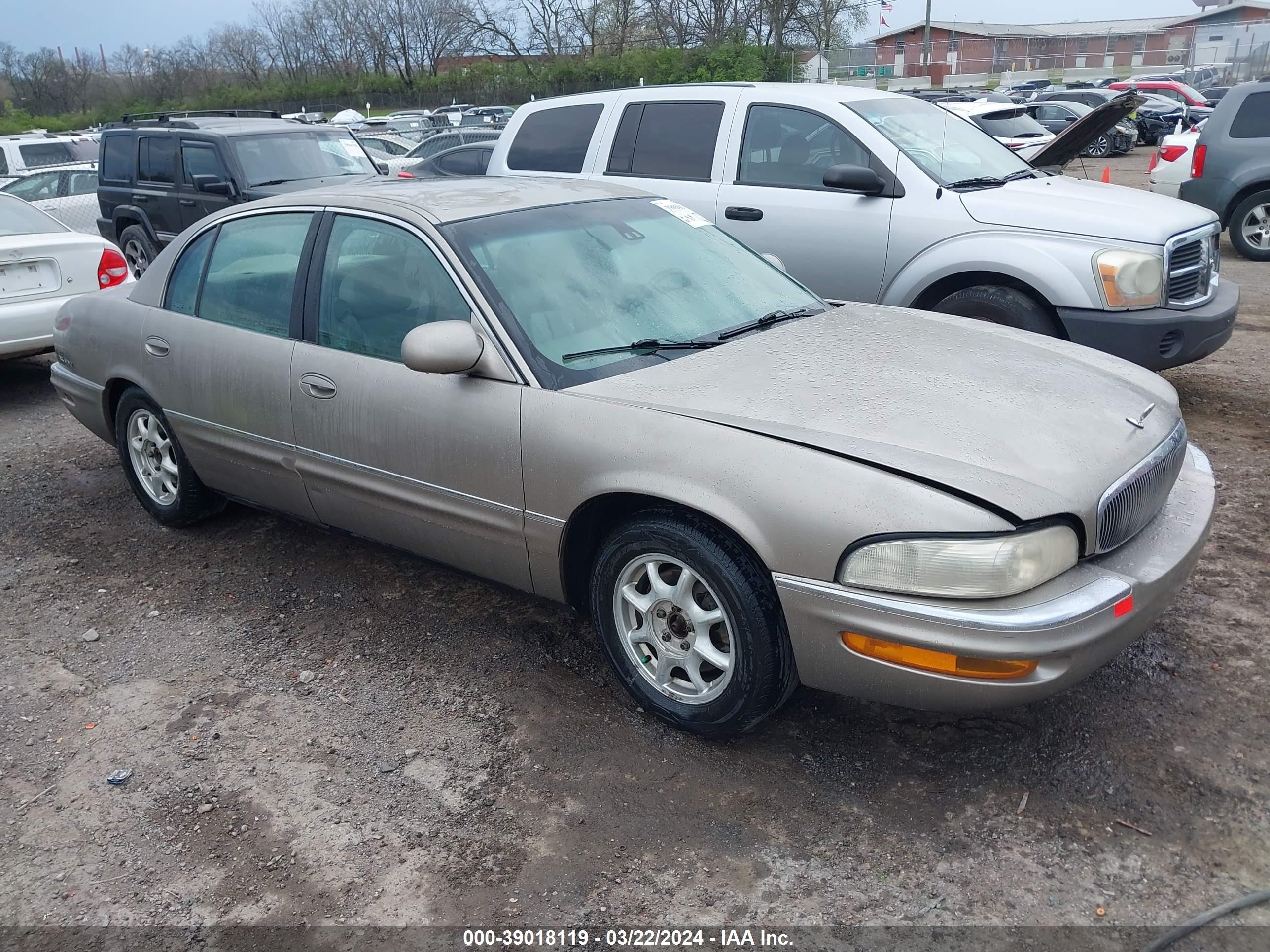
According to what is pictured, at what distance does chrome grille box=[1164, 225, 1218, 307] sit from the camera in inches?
212

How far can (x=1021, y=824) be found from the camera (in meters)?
2.75

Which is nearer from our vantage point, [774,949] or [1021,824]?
[774,949]

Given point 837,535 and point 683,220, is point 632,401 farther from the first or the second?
point 683,220

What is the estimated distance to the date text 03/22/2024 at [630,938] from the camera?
7.93ft

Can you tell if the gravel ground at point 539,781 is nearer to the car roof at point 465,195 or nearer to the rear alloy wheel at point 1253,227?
the car roof at point 465,195

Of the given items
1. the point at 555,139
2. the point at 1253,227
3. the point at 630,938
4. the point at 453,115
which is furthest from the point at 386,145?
the point at 630,938

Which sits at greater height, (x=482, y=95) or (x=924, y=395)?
(x=482, y=95)

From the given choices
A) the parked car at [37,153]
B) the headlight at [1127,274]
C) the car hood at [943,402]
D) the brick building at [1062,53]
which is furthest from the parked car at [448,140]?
the brick building at [1062,53]

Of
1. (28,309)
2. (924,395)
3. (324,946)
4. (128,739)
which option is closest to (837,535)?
(924,395)

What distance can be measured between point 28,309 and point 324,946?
20.3ft

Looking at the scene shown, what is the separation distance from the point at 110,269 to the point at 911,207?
580 centimetres

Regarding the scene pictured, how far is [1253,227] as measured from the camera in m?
10.9

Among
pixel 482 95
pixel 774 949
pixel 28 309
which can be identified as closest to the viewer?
pixel 774 949

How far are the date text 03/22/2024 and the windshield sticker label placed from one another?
275 centimetres
